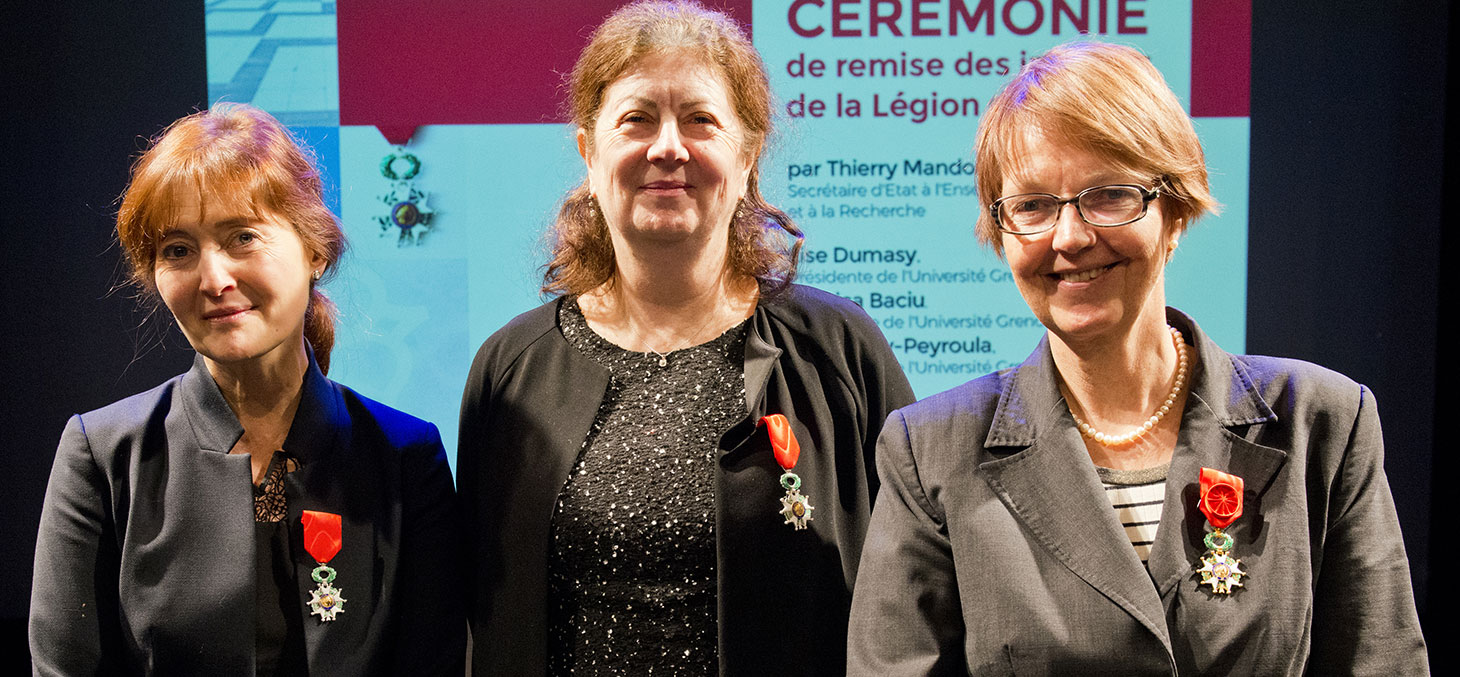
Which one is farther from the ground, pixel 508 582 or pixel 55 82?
pixel 55 82

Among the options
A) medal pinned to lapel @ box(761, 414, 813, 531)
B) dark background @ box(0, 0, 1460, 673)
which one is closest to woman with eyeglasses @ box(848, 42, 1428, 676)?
medal pinned to lapel @ box(761, 414, 813, 531)

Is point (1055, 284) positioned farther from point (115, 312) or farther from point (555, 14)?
point (115, 312)

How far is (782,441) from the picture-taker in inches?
72.6

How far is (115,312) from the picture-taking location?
349cm

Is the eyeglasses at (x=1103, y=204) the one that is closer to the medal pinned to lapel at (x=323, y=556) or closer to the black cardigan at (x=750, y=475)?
the black cardigan at (x=750, y=475)

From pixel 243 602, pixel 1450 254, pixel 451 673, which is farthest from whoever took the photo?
pixel 1450 254

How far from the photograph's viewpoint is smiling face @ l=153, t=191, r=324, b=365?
1.70 meters

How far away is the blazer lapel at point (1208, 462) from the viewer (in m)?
1.42

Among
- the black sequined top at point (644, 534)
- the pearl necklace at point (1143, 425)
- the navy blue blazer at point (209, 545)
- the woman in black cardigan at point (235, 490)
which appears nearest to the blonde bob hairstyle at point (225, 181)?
the woman in black cardigan at point (235, 490)

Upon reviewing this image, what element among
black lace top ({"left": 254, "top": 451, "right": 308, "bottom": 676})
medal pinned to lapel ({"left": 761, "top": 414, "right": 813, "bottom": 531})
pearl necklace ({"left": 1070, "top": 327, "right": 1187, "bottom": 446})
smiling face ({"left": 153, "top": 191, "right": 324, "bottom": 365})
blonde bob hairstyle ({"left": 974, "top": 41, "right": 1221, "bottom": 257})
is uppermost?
blonde bob hairstyle ({"left": 974, "top": 41, "right": 1221, "bottom": 257})

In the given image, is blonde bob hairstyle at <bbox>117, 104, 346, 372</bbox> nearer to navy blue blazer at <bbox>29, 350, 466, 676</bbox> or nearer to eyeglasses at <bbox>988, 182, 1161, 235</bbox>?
navy blue blazer at <bbox>29, 350, 466, 676</bbox>

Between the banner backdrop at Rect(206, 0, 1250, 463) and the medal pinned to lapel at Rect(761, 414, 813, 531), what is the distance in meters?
1.53

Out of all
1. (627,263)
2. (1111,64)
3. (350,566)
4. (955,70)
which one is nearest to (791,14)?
(955,70)

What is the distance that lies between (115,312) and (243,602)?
7.37ft
